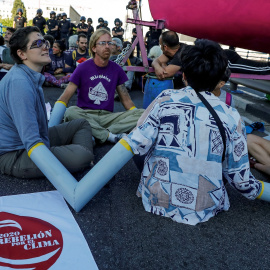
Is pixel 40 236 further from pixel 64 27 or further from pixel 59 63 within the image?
pixel 64 27

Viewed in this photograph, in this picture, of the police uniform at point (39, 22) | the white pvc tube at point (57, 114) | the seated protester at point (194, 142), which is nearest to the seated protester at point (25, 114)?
the white pvc tube at point (57, 114)

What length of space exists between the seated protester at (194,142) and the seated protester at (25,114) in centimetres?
68

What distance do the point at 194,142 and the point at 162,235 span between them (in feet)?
1.87

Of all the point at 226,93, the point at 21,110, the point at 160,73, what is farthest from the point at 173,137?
the point at 160,73

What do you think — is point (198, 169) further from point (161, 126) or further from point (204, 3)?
point (204, 3)

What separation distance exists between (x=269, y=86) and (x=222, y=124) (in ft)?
10.7

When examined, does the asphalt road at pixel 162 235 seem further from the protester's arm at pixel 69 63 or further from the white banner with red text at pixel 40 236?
the protester's arm at pixel 69 63

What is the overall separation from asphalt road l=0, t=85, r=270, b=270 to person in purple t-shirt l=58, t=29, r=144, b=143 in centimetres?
108

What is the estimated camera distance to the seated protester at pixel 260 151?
2568 mm

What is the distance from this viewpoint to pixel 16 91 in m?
1.92

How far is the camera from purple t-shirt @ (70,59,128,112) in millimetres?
3127

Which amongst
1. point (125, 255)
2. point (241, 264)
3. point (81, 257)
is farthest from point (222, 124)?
point (81, 257)

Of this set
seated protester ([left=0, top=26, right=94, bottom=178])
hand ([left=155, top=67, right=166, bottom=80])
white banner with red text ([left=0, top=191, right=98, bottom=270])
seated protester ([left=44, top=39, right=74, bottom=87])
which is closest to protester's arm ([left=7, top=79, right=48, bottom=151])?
seated protester ([left=0, top=26, right=94, bottom=178])

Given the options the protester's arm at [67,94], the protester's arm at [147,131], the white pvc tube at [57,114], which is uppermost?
the protester's arm at [147,131]
